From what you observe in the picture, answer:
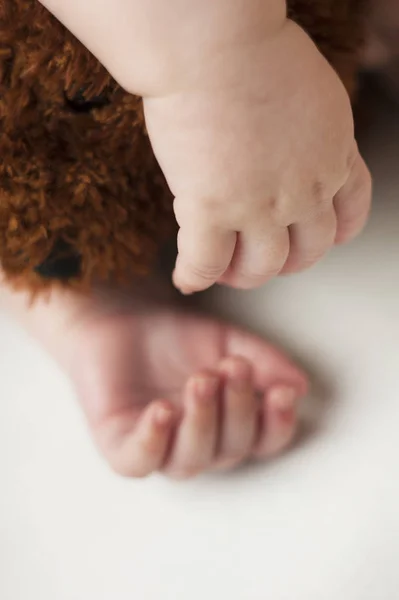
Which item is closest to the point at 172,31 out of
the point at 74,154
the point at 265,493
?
the point at 74,154

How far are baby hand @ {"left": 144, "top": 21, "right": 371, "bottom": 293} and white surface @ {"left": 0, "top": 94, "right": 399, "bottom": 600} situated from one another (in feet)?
0.36

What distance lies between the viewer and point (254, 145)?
1.08 ft

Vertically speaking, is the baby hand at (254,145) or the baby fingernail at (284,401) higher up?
the baby hand at (254,145)

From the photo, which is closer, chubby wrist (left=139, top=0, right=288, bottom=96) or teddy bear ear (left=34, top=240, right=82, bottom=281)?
chubby wrist (left=139, top=0, right=288, bottom=96)

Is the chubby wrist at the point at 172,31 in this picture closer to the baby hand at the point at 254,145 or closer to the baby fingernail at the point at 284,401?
the baby hand at the point at 254,145

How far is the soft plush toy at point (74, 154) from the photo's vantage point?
1.27 ft

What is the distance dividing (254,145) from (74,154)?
0.46 ft

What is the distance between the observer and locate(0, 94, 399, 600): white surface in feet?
1.27

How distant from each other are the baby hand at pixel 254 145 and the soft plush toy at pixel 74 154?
72mm

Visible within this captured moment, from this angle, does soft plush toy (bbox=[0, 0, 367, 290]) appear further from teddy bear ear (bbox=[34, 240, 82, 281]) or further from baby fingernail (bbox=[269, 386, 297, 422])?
baby fingernail (bbox=[269, 386, 297, 422])

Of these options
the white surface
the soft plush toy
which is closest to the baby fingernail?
the white surface

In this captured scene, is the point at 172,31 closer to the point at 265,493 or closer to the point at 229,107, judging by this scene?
the point at 229,107

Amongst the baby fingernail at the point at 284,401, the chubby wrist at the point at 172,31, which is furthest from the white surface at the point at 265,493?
the chubby wrist at the point at 172,31

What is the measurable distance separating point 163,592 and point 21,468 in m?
0.13
